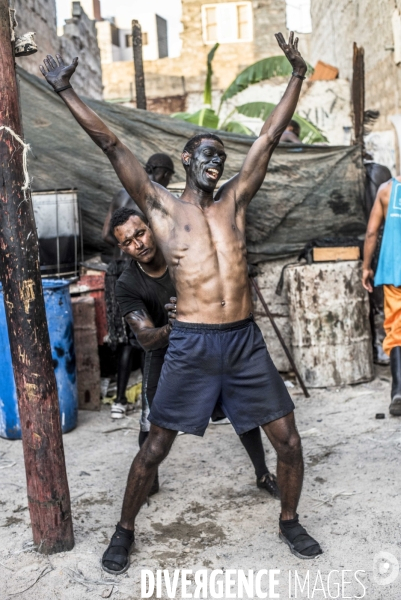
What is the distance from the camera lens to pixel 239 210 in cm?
325

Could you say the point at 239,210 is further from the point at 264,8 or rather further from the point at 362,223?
the point at 264,8

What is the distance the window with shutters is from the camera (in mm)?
23547

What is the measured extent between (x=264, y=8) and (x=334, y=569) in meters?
23.4

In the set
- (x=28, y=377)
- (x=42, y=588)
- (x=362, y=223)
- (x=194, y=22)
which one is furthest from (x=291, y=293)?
(x=194, y=22)

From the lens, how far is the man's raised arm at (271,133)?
3.20 m

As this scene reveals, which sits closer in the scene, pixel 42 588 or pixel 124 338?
pixel 42 588

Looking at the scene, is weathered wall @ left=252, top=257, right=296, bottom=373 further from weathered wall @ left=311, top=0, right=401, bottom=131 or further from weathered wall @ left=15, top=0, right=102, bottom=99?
weathered wall @ left=15, top=0, right=102, bottom=99

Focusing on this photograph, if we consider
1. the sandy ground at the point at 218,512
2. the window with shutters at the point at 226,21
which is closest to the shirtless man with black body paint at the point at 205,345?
the sandy ground at the point at 218,512

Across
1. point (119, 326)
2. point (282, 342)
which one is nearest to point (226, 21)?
point (282, 342)

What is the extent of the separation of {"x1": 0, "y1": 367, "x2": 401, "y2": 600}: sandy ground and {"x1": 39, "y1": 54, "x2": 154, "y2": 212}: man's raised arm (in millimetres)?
1672

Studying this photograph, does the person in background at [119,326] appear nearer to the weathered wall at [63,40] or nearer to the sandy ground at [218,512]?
the sandy ground at [218,512]

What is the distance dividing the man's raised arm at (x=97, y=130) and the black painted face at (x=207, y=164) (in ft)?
0.74

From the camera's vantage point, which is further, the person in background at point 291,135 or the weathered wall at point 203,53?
the weathered wall at point 203,53

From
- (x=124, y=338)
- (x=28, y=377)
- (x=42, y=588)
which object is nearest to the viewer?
(x=42, y=588)
